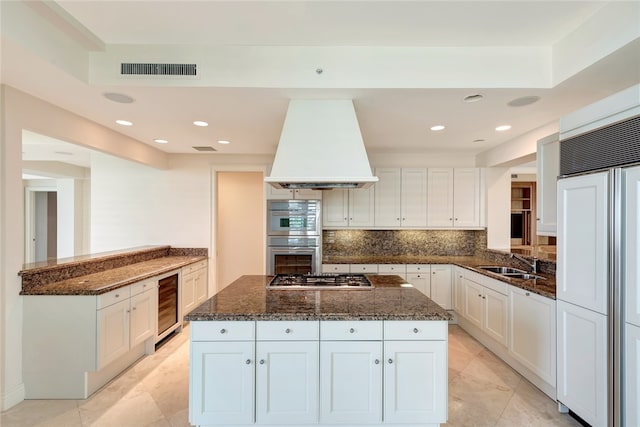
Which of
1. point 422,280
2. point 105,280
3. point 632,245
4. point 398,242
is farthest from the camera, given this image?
point 398,242

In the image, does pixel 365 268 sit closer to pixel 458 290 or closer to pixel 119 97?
pixel 458 290

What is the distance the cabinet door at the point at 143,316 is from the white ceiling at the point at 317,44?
181 cm

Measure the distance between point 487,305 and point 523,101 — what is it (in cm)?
212

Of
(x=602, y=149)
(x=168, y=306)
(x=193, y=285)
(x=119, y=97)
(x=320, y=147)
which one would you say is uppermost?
(x=119, y=97)

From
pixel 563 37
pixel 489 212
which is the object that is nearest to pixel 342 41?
pixel 563 37

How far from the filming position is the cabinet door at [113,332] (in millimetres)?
2568

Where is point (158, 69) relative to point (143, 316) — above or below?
above

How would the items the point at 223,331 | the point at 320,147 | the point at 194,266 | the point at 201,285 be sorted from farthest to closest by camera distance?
the point at 201,285 < the point at 194,266 < the point at 320,147 < the point at 223,331

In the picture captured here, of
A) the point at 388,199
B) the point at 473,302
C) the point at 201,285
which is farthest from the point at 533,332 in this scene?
the point at 201,285

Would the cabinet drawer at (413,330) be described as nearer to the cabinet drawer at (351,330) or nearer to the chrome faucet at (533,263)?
the cabinet drawer at (351,330)

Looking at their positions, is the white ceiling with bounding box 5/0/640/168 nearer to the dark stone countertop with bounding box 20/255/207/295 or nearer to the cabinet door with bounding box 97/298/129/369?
the dark stone countertop with bounding box 20/255/207/295

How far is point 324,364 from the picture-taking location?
1.94 metres

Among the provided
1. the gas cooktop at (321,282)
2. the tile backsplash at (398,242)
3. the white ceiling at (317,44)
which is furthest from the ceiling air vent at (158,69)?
the tile backsplash at (398,242)

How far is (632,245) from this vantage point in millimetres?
1743
